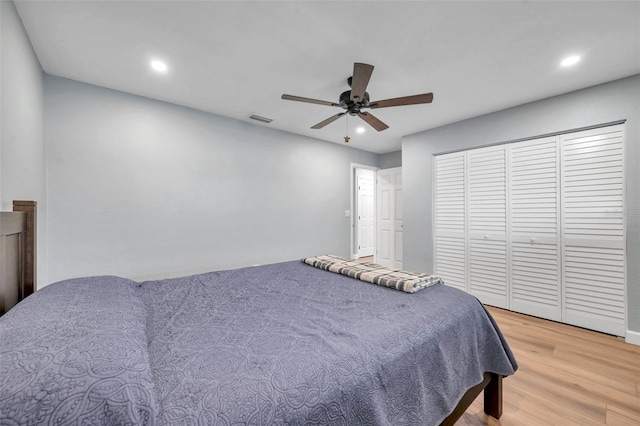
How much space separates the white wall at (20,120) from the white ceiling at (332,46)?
193 mm

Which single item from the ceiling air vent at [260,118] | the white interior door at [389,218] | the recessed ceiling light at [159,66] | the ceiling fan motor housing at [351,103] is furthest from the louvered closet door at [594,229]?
the recessed ceiling light at [159,66]

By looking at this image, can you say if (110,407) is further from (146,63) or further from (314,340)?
(146,63)

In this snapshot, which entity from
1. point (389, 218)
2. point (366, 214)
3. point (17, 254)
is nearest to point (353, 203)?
point (389, 218)

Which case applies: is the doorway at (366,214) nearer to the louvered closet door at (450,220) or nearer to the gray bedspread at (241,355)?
the louvered closet door at (450,220)

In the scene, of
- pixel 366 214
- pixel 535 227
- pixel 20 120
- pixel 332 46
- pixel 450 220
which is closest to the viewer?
pixel 20 120

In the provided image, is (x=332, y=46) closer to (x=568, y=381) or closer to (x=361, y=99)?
(x=361, y=99)

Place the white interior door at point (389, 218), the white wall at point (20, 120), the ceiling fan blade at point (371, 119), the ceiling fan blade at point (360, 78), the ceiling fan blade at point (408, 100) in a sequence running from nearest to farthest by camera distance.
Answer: the white wall at point (20, 120)
the ceiling fan blade at point (360, 78)
the ceiling fan blade at point (408, 100)
the ceiling fan blade at point (371, 119)
the white interior door at point (389, 218)

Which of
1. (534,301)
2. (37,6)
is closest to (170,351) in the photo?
(37,6)

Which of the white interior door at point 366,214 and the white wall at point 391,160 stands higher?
the white wall at point 391,160

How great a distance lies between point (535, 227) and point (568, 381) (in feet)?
5.51

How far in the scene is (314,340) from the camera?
1023mm

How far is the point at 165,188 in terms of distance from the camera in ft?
10.0

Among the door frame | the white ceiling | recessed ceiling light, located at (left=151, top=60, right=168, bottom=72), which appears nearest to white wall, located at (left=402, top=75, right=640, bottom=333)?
the white ceiling

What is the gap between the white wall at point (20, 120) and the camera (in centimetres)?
151
